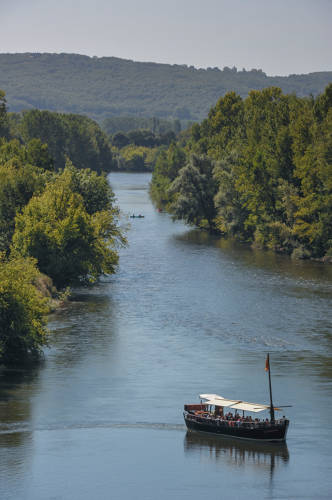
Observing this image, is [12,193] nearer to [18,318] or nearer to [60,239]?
[60,239]

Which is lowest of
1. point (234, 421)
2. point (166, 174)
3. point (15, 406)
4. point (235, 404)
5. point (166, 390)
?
point (15, 406)

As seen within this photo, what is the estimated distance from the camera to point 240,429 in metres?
47.9

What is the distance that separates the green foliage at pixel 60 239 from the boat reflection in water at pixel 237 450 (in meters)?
35.6

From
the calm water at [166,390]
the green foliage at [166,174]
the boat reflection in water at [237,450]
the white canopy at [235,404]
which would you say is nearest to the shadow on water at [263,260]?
the calm water at [166,390]

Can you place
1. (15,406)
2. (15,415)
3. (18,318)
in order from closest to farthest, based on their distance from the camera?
1. (15,415)
2. (15,406)
3. (18,318)

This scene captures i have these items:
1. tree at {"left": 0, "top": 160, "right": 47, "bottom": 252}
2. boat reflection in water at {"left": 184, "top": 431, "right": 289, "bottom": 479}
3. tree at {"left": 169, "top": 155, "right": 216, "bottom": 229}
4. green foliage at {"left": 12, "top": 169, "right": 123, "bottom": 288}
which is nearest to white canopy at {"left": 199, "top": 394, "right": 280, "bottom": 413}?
boat reflection in water at {"left": 184, "top": 431, "right": 289, "bottom": 479}

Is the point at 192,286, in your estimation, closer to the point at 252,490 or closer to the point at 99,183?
the point at 99,183

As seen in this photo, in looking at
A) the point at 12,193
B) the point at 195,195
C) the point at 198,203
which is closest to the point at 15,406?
the point at 12,193

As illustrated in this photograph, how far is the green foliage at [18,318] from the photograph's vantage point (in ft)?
190

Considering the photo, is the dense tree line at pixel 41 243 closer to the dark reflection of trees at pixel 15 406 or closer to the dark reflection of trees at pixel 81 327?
the dark reflection of trees at pixel 81 327

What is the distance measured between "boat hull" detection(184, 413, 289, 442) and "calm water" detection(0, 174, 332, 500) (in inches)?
21.4

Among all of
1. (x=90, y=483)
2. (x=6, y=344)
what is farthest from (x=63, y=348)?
(x=90, y=483)

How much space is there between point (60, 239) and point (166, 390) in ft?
96.8

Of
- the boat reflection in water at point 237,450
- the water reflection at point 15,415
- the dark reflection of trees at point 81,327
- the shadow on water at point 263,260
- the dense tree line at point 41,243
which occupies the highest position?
the dense tree line at point 41,243
